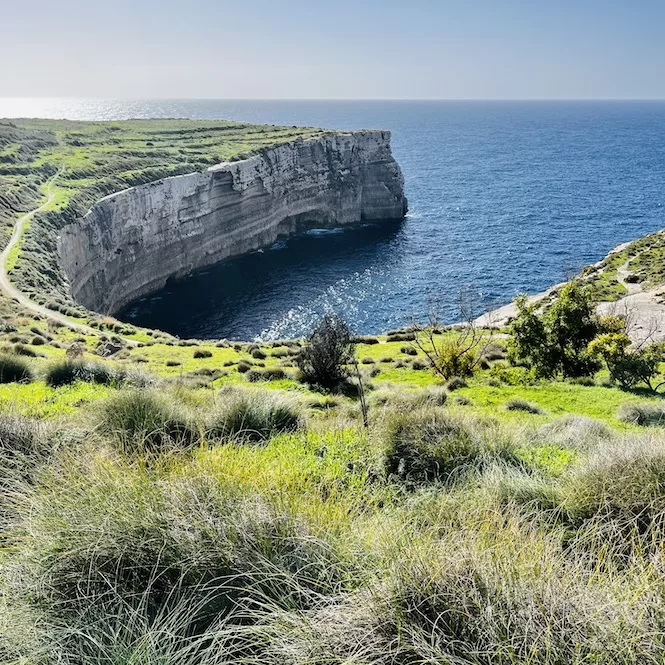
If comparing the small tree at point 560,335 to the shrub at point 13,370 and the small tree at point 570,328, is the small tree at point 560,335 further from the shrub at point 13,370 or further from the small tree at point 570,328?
the shrub at point 13,370

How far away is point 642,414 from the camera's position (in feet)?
48.4

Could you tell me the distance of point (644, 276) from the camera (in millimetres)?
50781

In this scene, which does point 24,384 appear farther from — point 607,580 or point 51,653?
point 607,580

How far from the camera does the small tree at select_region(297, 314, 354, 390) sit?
70.4 ft

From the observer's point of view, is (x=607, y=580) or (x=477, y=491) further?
(x=477, y=491)

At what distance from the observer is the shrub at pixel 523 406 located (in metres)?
16.5

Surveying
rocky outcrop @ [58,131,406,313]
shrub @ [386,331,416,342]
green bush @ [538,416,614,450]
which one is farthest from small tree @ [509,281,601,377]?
rocky outcrop @ [58,131,406,313]

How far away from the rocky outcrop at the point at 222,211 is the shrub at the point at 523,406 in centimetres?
4296

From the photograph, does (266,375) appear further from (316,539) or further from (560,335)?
(316,539)

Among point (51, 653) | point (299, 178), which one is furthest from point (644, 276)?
point (51, 653)

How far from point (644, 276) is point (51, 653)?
56.1 metres

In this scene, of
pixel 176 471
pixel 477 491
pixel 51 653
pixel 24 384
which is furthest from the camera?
pixel 24 384

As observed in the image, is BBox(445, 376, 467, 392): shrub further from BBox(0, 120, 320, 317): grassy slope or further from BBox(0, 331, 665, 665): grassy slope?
BBox(0, 120, 320, 317): grassy slope

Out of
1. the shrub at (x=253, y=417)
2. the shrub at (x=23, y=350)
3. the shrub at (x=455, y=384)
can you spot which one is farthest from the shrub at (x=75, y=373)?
the shrub at (x=455, y=384)
